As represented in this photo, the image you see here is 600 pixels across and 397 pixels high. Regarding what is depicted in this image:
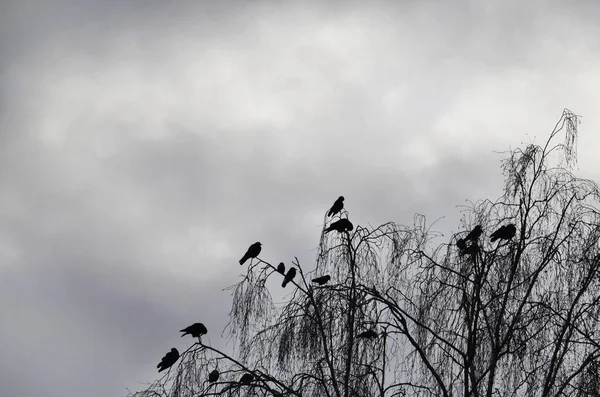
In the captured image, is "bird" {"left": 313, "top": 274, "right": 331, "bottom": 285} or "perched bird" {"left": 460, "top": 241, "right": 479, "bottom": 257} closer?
"bird" {"left": 313, "top": 274, "right": 331, "bottom": 285}

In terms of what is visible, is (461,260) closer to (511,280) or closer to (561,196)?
(511,280)

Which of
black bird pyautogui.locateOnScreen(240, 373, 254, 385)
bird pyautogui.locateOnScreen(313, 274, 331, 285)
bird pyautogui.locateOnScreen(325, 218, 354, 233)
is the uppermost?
bird pyautogui.locateOnScreen(325, 218, 354, 233)

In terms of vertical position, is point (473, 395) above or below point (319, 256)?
below

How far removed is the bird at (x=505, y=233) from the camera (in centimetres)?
1132

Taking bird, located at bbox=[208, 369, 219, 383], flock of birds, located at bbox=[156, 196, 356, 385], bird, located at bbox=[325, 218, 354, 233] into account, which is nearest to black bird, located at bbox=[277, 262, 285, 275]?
flock of birds, located at bbox=[156, 196, 356, 385]

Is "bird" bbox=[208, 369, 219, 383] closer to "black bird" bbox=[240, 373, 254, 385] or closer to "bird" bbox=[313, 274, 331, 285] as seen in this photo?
"black bird" bbox=[240, 373, 254, 385]

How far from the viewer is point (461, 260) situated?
37.9ft

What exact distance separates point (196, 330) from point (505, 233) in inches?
141

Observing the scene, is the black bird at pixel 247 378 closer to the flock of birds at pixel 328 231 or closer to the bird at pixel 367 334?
the flock of birds at pixel 328 231

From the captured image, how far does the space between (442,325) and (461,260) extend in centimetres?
79

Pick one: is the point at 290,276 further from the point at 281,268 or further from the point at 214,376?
the point at 214,376

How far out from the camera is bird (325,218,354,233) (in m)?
11.1

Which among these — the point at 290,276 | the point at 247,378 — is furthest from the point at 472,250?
the point at 247,378

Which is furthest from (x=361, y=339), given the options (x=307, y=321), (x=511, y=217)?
(x=511, y=217)
